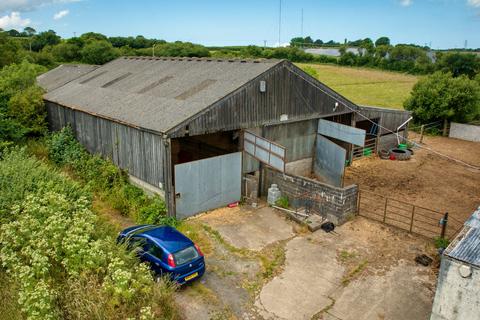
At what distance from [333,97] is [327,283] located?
11.7 m

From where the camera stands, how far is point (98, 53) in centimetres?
5975

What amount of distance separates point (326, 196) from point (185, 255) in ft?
22.9

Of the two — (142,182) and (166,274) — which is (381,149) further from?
(166,274)

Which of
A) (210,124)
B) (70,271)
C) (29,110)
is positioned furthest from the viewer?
(29,110)

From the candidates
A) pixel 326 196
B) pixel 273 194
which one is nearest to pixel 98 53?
pixel 273 194

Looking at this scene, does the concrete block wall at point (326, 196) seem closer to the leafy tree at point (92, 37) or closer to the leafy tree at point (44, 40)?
the leafy tree at point (92, 37)

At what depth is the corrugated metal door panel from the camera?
754 inches

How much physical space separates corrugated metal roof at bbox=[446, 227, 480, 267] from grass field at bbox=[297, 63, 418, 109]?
134 ft

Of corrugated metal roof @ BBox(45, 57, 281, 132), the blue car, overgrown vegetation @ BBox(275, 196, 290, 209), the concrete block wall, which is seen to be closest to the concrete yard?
the concrete block wall

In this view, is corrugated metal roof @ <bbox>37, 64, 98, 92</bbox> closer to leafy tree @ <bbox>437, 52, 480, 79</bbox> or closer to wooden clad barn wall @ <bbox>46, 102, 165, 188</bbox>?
wooden clad barn wall @ <bbox>46, 102, 165, 188</bbox>

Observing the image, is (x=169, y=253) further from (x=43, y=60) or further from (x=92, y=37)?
(x=92, y=37)

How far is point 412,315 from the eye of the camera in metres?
10.7

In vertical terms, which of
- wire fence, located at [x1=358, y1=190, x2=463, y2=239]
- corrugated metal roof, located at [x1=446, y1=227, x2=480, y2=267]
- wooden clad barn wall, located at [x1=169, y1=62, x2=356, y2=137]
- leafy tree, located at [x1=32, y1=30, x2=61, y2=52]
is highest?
leafy tree, located at [x1=32, y1=30, x2=61, y2=52]

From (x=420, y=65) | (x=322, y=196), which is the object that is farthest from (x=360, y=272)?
(x=420, y=65)
